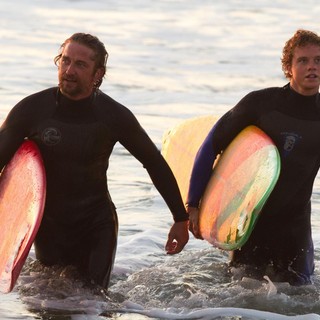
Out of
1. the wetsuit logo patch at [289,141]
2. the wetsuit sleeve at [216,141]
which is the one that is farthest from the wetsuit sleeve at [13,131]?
the wetsuit logo patch at [289,141]

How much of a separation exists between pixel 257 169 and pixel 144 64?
9.10 meters

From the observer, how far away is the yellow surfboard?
7.53 meters

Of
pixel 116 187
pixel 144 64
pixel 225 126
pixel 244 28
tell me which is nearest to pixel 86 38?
pixel 225 126

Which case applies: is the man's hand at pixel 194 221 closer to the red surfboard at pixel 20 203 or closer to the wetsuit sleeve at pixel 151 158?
the wetsuit sleeve at pixel 151 158

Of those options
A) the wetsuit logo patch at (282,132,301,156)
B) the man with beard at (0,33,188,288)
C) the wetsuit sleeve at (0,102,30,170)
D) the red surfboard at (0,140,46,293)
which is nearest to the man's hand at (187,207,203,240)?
the man with beard at (0,33,188,288)

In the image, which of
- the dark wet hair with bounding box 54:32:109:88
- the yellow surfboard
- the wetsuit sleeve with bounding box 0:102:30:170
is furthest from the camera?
the yellow surfboard

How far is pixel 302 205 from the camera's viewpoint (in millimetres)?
7742

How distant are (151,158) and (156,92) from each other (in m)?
7.51

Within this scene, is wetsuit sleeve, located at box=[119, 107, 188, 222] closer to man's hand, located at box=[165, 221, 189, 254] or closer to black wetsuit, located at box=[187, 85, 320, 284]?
man's hand, located at box=[165, 221, 189, 254]

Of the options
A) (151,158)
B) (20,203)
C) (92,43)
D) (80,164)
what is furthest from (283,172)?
(20,203)

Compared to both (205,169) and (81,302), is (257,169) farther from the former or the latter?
(81,302)

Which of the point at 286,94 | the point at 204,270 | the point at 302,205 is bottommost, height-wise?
the point at 204,270

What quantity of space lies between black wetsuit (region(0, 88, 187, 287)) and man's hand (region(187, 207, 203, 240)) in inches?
19.7

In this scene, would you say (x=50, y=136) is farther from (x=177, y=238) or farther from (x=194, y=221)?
(x=194, y=221)
